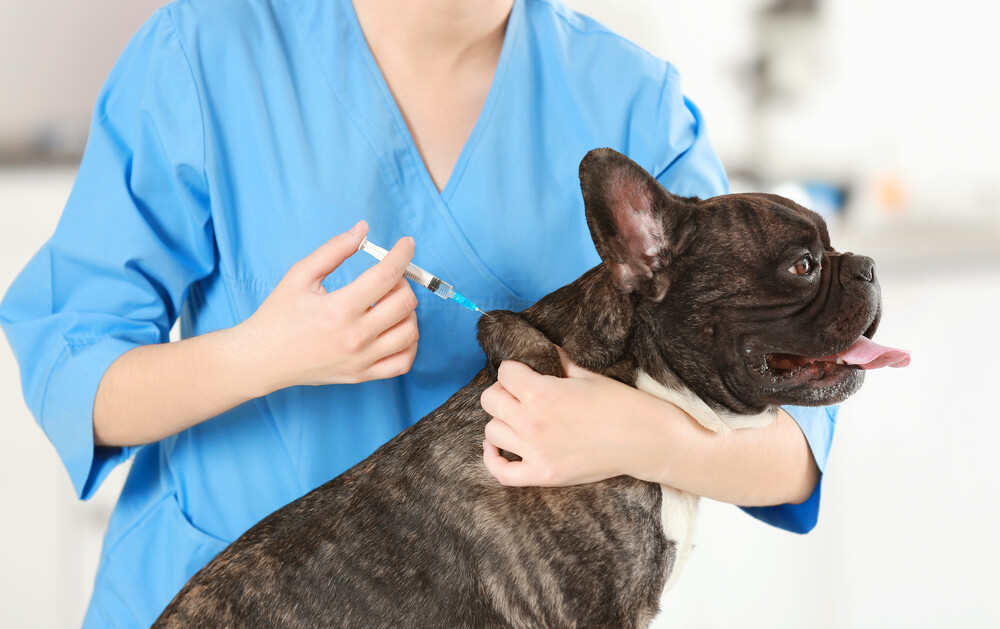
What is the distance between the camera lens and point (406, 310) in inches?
36.0

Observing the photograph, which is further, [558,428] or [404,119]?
[404,119]

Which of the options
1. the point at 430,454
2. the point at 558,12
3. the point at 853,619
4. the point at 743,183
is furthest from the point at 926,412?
the point at 430,454

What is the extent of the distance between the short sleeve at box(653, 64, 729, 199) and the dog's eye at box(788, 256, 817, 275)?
0.85ft

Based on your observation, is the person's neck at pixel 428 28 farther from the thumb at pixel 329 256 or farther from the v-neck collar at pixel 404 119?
the thumb at pixel 329 256

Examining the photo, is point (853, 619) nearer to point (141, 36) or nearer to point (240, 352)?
point (240, 352)

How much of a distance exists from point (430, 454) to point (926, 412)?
5.58 ft

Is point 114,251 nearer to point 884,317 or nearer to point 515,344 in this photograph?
point 515,344

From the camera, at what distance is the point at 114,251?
102cm

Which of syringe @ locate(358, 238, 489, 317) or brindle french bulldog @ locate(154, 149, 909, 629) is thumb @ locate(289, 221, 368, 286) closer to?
syringe @ locate(358, 238, 489, 317)

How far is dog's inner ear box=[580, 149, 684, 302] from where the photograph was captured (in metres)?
0.88

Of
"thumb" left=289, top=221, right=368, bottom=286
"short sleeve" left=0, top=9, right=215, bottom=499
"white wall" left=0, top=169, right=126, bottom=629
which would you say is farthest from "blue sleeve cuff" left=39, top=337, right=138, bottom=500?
"white wall" left=0, top=169, right=126, bottom=629

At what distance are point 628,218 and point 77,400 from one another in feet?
2.16

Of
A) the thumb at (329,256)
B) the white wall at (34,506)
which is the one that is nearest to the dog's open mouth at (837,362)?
the thumb at (329,256)

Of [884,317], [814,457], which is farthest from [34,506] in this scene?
[884,317]
